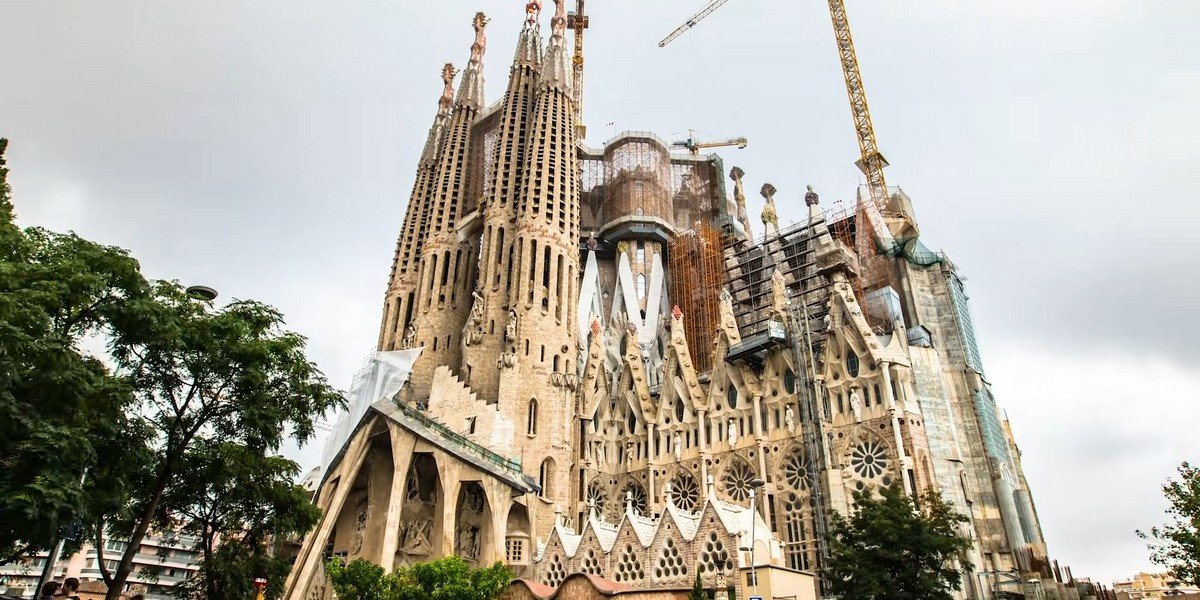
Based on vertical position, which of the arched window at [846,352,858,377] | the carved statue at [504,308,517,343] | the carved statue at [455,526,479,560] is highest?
the carved statue at [504,308,517,343]

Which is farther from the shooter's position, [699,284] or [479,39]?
[479,39]

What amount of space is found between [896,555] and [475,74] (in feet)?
127

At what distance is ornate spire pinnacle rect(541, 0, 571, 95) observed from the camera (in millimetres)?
39969

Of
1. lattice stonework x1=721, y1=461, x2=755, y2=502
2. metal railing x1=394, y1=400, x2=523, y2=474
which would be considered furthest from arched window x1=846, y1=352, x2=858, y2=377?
metal railing x1=394, y1=400, x2=523, y2=474

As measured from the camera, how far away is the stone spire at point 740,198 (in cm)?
5038

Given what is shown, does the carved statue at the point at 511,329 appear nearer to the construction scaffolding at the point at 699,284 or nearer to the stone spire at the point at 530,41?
the construction scaffolding at the point at 699,284

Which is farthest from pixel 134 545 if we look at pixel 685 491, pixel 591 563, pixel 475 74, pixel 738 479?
pixel 475 74

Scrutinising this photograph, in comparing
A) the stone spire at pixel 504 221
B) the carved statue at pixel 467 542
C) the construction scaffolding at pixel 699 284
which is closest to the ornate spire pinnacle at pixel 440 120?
the stone spire at pixel 504 221

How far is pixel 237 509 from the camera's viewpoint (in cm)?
1734

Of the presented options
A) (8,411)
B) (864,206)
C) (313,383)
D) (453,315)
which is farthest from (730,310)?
(8,411)

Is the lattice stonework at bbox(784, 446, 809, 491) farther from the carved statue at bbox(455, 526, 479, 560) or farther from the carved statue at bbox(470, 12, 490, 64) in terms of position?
the carved statue at bbox(470, 12, 490, 64)

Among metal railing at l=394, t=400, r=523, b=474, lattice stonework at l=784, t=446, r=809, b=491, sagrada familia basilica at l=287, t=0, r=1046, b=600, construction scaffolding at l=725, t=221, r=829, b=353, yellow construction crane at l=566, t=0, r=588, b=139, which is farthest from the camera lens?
yellow construction crane at l=566, t=0, r=588, b=139

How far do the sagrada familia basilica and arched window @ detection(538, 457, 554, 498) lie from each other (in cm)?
13

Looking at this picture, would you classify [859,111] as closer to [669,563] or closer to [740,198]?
[740,198]
